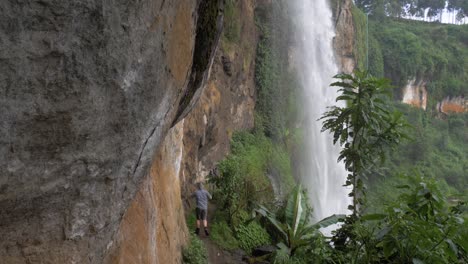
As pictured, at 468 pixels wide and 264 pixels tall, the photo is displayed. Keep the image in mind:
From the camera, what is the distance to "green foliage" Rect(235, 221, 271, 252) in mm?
9102

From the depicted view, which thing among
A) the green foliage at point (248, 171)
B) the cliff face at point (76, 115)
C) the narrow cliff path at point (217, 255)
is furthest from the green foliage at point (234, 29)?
the cliff face at point (76, 115)

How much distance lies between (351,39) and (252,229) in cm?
2308

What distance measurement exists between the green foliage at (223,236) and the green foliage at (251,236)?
0.16 m

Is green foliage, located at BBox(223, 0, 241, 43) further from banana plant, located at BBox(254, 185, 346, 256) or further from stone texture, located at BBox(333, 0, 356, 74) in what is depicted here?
stone texture, located at BBox(333, 0, 356, 74)

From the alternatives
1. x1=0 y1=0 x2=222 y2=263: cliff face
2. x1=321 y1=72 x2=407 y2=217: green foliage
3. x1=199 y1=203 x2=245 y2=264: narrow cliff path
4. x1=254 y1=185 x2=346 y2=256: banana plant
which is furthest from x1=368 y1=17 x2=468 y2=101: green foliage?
x1=0 y1=0 x2=222 y2=263: cliff face

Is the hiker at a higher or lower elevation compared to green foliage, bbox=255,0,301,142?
lower

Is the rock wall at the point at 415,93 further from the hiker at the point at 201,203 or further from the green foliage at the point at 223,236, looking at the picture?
the hiker at the point at 201,203

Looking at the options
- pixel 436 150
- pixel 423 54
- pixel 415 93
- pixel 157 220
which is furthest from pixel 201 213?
pixel 423 54

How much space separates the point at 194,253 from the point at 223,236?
7.75 feet

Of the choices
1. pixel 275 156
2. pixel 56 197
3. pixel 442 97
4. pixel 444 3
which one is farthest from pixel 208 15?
pixel 444 3

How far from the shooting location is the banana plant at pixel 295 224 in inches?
335

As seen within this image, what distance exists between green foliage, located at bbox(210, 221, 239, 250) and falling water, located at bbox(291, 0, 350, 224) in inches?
358

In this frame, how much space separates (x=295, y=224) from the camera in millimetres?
9180

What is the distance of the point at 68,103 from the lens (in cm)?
252
